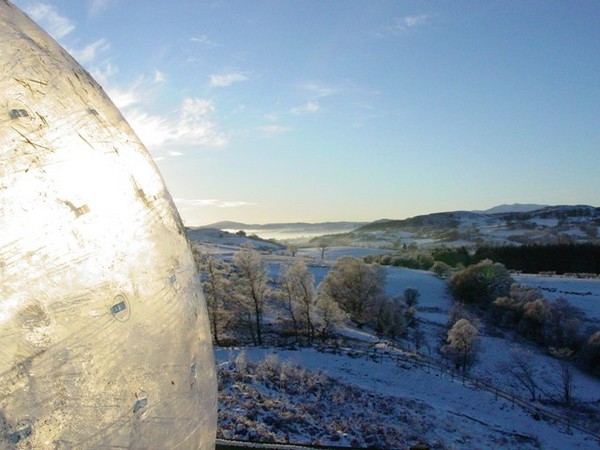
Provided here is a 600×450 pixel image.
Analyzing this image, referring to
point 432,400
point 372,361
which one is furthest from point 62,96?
point 372,361

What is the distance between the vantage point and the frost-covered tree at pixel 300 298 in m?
36.6

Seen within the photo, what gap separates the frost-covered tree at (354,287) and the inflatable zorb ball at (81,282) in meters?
45.0

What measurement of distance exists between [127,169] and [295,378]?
58.8ft

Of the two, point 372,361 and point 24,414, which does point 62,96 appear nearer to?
point 24,414

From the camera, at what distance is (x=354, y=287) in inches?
1838

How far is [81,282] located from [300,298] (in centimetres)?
3667

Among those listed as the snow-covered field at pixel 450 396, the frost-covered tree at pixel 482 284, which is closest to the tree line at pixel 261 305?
the snow-covered field at pixel 450 396

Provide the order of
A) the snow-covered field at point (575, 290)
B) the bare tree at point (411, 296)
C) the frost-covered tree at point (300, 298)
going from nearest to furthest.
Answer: the frost-covered tree at point (300, 298) < the snow-covered field at point (575, 290) < the bare tree at point (411, 296)

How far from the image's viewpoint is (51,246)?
3.32 ft

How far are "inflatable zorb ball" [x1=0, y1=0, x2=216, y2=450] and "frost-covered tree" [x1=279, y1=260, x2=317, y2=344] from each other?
3543 cm

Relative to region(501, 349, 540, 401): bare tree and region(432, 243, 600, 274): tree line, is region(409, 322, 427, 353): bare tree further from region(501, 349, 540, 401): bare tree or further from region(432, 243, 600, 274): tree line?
region(432, 243, 600, 274): tree line

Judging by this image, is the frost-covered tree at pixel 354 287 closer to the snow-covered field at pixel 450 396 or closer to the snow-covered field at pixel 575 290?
the snow-covered field at pixel 450 396

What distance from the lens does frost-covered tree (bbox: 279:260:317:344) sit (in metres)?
36.6

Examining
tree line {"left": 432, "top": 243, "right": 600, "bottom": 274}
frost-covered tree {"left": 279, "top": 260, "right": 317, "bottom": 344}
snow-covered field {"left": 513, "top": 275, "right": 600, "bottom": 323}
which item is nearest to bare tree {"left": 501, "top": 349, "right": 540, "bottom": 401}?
snow-covered field {"left": 513, "top": 275, "right": 600, "bottom": 323}
